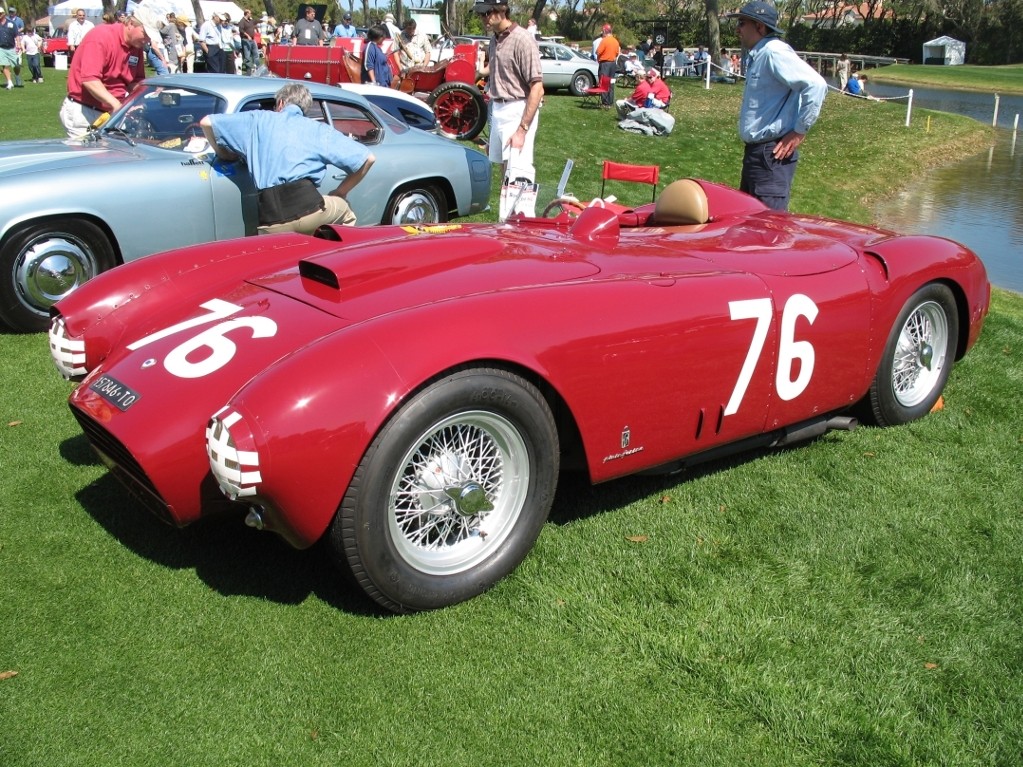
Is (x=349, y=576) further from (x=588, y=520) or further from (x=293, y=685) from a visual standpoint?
(x=588, y=520)

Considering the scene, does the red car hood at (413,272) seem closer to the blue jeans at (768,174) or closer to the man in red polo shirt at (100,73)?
the blue jeans at (768,174)

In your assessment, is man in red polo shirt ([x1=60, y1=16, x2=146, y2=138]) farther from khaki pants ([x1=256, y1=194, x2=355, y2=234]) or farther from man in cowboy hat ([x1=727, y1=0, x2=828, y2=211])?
man in cowboy hat ([x1=727, y1=0, x2=828, y2=211])

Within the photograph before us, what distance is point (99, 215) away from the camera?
555cm

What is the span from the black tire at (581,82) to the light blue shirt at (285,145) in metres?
19.3

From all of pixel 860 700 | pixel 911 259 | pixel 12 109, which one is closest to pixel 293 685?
pixel 860 700

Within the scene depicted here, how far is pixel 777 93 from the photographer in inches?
221

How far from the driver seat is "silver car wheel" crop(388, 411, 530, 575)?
194cm

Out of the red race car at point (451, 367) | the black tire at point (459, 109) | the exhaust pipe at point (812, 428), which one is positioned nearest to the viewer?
the red race car at point (451, 367)

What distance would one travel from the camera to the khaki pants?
5386 millimetres

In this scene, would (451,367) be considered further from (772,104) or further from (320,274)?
(772,104)

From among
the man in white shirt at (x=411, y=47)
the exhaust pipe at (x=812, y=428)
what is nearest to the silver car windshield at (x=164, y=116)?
the exhaust pipe at (x=812, y=428)

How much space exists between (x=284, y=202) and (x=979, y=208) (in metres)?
11.3

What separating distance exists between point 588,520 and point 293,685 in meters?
1.35

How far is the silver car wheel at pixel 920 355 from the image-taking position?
14.1 feet
